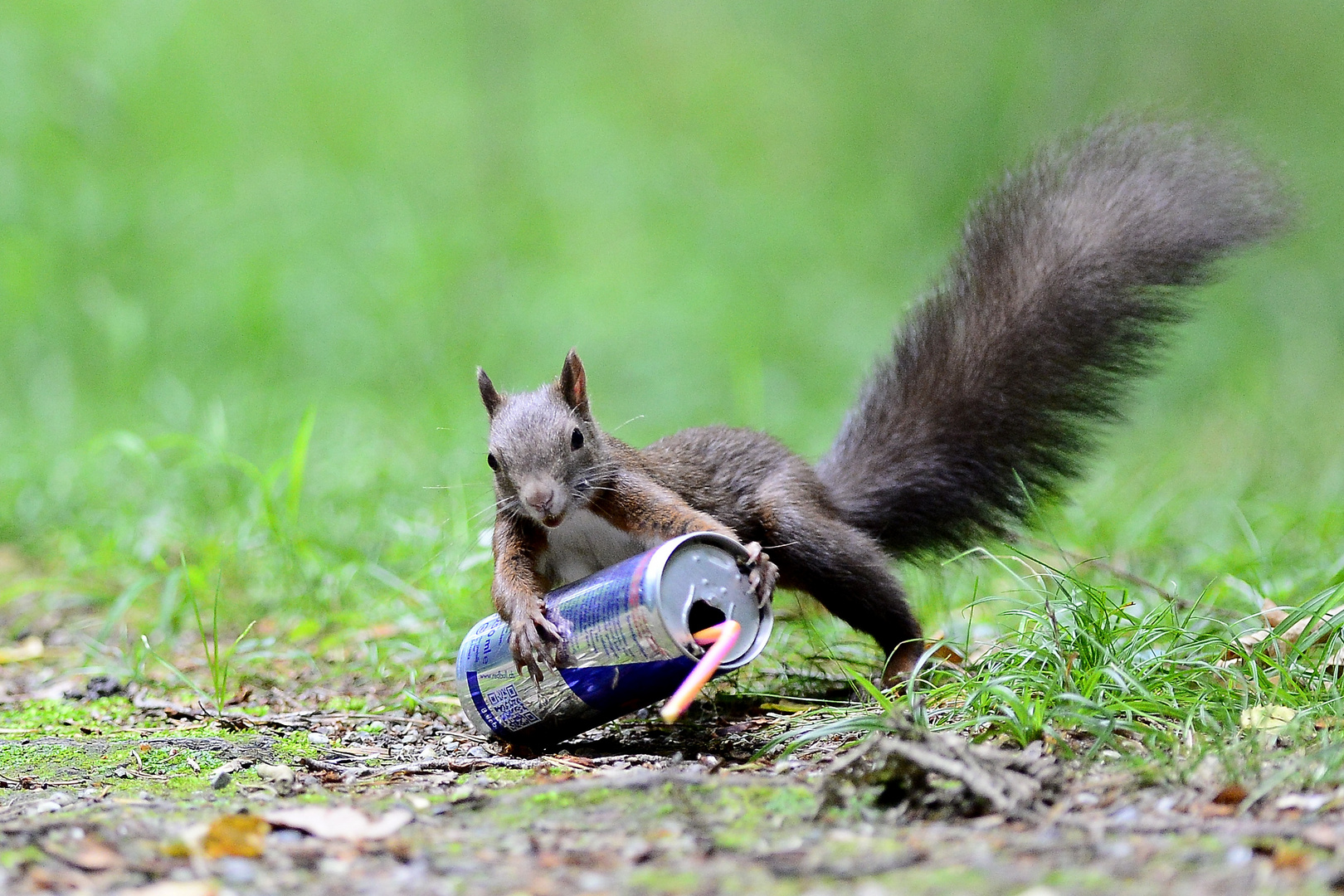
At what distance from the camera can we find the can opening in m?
2.76

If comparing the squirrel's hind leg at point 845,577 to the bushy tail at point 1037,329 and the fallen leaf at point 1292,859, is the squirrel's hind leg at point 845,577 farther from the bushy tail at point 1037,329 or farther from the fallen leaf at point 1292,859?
the fallen leaf at point 1292,859

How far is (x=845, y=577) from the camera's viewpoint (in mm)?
3229

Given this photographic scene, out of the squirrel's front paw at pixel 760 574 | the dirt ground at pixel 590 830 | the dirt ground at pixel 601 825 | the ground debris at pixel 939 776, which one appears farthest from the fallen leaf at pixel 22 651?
the ground debris at pixel 939 776

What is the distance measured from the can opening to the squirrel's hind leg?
1.66 ft

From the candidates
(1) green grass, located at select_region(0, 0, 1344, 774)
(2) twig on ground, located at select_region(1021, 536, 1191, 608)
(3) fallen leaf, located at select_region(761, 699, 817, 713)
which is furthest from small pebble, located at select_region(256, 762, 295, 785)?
(2) twig on ground, located at select_region(1021, 536, 1191, 608)

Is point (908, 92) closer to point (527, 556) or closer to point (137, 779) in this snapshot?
point (527, 556)

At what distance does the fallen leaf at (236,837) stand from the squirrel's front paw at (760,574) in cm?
106

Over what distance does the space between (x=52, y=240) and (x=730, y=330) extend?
14.2 feet

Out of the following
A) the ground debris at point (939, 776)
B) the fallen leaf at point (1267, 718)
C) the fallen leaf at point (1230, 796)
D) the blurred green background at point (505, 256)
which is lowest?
the fallen leaf at point (1230, 796)

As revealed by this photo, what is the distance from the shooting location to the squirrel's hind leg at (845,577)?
3229 millimetres

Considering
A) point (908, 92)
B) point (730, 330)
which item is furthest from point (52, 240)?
point (908, 92)

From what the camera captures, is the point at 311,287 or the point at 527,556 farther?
the point at 311,287

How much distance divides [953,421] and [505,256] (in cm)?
645

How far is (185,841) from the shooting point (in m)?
1.95
